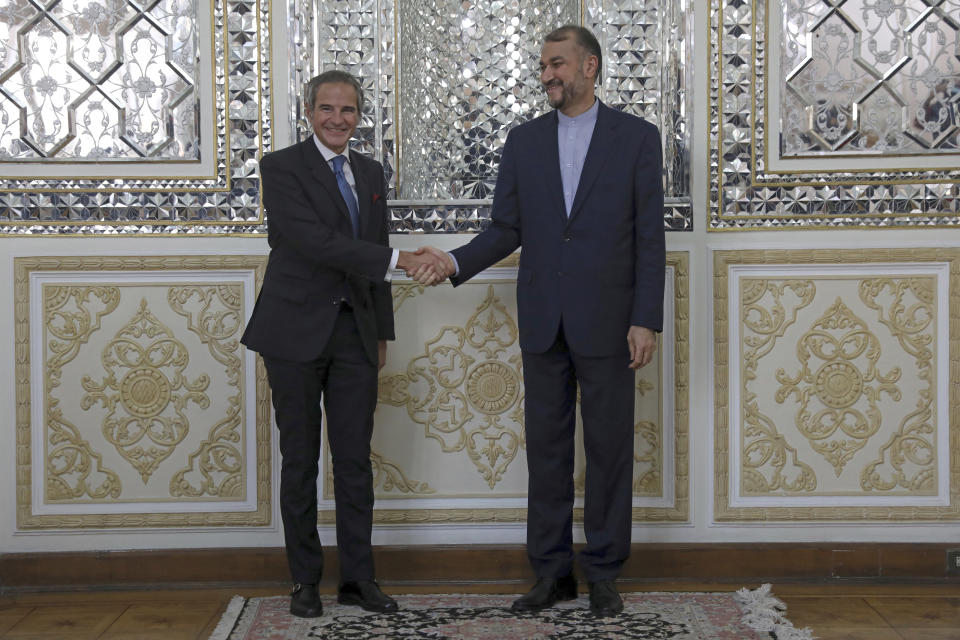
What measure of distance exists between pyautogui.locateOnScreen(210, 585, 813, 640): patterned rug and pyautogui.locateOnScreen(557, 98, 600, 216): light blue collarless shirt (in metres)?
1.24

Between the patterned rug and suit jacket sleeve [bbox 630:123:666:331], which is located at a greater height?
suit jacket sleeve [bbox 630:123:666:331]

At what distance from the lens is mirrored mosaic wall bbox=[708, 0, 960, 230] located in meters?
3.24

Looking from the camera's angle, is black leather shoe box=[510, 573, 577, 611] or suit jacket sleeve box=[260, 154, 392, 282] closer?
suit jacket sleeve box=[260, 154, 392, 282]

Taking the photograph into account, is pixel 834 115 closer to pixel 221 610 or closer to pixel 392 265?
pixel 392 265

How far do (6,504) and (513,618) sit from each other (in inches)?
67.4

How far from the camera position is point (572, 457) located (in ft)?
9.94

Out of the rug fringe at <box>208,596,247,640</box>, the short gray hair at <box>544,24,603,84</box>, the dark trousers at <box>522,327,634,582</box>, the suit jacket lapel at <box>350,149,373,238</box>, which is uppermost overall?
the short gray hair at <box>544,24,603,84</box>

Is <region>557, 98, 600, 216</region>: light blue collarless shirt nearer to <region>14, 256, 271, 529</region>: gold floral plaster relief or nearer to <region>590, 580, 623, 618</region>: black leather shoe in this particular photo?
<region>14, 256, 271, 529</region>: gold floral plaster relief

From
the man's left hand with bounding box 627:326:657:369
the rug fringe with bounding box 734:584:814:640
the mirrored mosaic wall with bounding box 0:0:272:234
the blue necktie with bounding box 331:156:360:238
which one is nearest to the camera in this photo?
the rug fringe with bounding box 734:584:814:640

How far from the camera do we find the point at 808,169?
324 cm

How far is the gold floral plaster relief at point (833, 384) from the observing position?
326 centimetres

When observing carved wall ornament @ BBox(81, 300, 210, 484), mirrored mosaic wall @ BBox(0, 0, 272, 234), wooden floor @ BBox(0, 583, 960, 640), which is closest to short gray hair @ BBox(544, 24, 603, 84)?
mirrored mosaic wall @ BBox(0, 0, 272, 234)

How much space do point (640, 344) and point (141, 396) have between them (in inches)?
64.6

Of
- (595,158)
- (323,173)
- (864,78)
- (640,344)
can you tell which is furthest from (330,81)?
(864,78)
